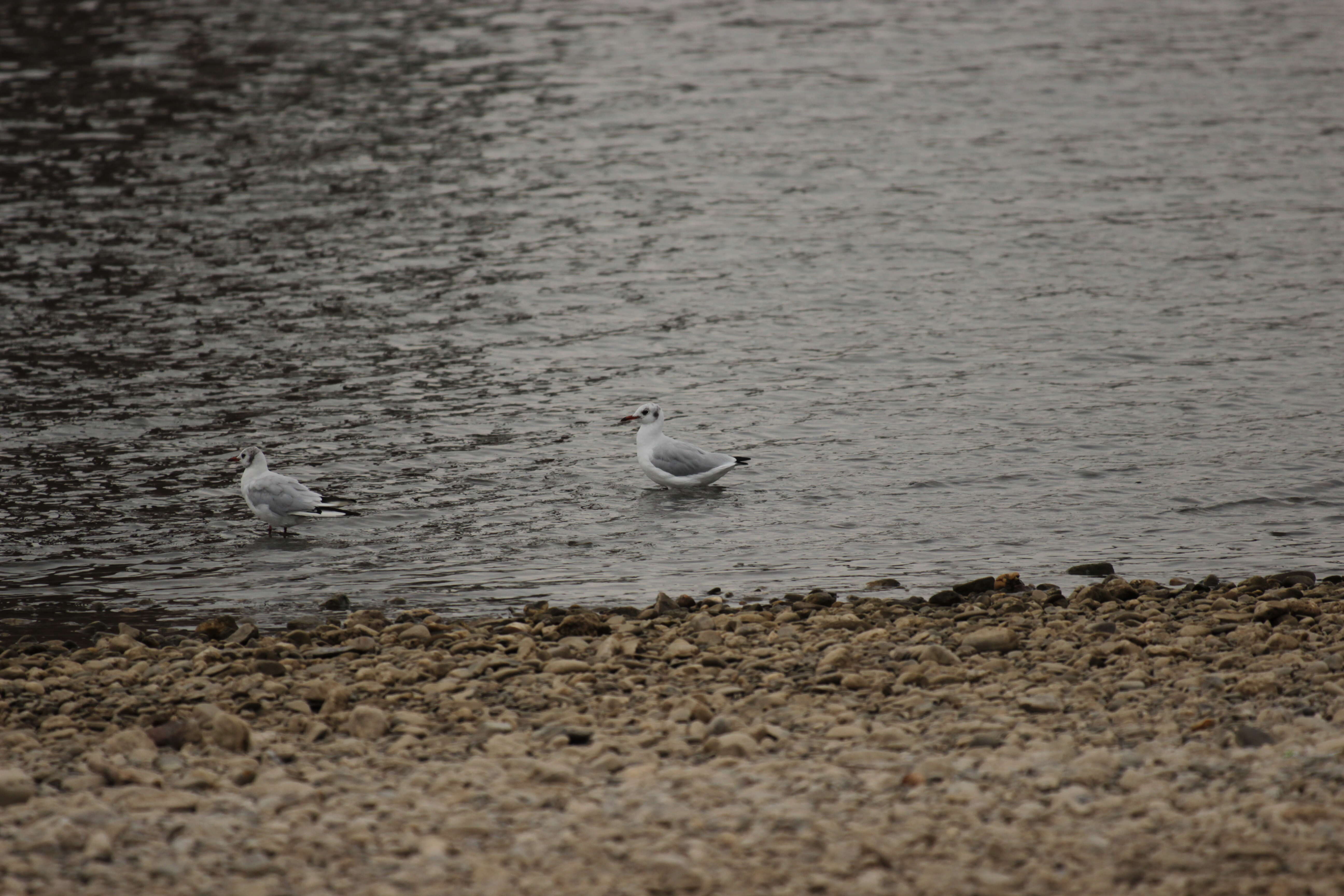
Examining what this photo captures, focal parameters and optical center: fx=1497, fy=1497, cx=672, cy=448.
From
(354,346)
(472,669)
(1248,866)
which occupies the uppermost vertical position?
(1248,866)

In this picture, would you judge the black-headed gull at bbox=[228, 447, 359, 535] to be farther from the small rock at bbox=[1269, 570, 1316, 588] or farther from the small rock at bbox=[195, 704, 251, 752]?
the small rock at bbox=[1269, 570, 1316, 588]

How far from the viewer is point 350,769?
28.3 ft

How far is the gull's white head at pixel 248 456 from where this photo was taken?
15703mm

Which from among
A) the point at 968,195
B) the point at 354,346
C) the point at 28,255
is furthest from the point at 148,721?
the point at 968,195

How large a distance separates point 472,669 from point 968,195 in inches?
837

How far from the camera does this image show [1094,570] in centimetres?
1299

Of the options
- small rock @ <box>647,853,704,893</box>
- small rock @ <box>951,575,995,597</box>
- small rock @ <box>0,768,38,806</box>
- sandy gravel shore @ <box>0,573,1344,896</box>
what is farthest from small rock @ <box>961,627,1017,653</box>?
small rock @ <box>0,768,38,806</box>

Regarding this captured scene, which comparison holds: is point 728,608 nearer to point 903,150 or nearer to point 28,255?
point 28,255

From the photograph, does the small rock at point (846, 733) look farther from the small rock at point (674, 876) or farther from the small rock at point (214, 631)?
the small rock at point (214, 631)

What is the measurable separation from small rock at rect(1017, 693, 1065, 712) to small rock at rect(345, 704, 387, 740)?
394 centimetres

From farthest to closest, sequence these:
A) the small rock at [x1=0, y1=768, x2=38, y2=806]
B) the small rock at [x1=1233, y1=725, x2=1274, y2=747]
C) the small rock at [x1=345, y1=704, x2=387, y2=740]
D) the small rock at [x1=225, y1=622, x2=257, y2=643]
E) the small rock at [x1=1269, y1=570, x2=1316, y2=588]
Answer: the small rock at [x1=1269, y1=570, x2=1316, y2=588] → the small rock at [x1=225, y1=622, x2=257, y2=643] → the small rock at [x1=345, y1=704, x2=387, y2=740] → the small rock at [x1=1233, y1=725, x2=1274, y2=747] → the small rock at [x1=0, y1=768, x2=38, y2=806]

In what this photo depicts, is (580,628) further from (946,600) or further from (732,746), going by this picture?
(946,600)

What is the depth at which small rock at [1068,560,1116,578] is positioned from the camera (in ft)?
42.5

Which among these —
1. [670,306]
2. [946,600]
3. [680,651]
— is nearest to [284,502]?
[680,651]
